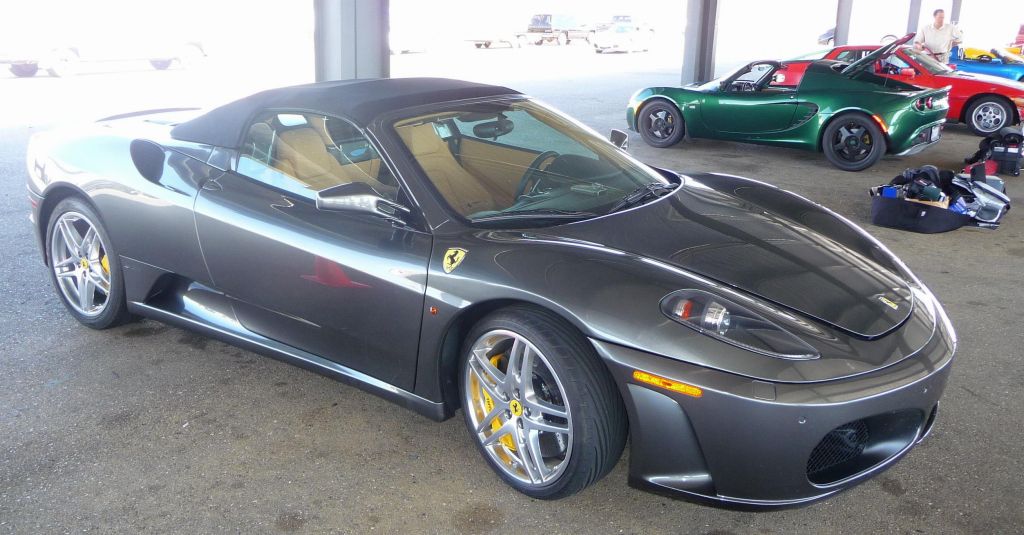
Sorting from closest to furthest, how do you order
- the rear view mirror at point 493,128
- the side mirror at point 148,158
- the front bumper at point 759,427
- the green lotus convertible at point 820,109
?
the front bumper at point 759,427 < the rear view mirror at point 493,128 < the side mirror at point 148,158 < the green lotus convertible at point 820,109

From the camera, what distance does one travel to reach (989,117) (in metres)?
11.2

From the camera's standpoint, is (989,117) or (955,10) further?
(955,10)

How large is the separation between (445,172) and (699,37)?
12610 millimetres

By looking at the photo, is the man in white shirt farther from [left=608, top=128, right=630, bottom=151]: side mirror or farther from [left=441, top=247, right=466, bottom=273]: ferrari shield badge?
[left=441, top=247, right=466, bottom=273]: ferrari shield badge

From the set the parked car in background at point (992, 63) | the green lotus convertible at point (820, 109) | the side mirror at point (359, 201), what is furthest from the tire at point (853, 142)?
the side mirror at point (359, 201)

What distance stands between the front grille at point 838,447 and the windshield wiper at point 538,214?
3.68 feet

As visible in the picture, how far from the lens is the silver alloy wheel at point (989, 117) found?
11109 mm

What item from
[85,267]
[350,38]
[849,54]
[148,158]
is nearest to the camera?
[148,158]

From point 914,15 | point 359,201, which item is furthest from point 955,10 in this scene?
point 359,201

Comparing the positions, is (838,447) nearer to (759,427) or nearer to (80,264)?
(759,427)

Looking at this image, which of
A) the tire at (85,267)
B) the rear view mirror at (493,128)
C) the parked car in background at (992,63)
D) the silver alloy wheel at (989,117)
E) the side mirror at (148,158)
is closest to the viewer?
the rear view mirror at (493,128)

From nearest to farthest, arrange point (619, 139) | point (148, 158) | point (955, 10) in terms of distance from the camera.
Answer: point (148, 158) → point (619, 139) → point (955, 10)

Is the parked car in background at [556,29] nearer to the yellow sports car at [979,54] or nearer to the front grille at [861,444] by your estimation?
the yellow sports car at [979,54]

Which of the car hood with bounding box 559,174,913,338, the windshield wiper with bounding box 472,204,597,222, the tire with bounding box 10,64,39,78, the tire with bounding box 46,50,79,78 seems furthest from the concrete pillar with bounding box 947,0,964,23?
the windshield wiper with bounding box 472,204,597,222
